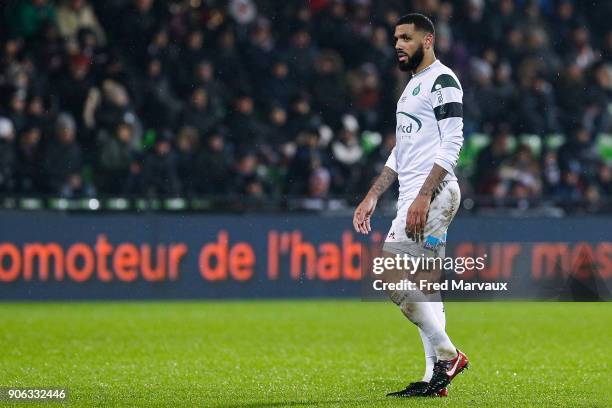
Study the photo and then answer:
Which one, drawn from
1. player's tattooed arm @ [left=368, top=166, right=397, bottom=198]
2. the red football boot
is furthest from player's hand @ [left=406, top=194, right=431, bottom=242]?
the red football boot

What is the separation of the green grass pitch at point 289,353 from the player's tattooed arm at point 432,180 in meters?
1.29

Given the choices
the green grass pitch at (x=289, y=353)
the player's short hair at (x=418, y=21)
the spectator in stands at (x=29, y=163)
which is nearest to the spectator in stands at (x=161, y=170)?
the spectator in stands at (x=29, y=163)

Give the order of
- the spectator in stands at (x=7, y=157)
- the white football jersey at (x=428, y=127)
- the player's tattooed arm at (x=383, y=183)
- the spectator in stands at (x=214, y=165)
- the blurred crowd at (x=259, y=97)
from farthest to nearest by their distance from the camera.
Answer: the spectator in stands at (x=214, y=165)
the blurred crowd at (x=259, y=97)
the spectator in stands at (x=7, y=157)
the player's tattooed arm at (x=383, y=183)
the white football jersey at (x=428, y=127)

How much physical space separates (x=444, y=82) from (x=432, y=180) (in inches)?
25.3

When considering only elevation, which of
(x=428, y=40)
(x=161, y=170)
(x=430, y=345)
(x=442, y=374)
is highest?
(x=428, y=40)

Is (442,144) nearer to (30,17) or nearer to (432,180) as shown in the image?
(432,180)

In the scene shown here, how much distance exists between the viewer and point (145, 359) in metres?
11.0

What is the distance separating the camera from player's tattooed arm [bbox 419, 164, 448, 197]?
26.5 ft

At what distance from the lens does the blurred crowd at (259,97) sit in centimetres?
1661

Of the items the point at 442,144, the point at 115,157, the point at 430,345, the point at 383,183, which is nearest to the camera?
the point at 442,144

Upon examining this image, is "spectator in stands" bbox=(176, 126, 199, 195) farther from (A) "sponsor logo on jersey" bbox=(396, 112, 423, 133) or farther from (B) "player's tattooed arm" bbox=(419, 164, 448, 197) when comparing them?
(B) "player's tattooed arm" bbox=(419, 164, 448, 197)

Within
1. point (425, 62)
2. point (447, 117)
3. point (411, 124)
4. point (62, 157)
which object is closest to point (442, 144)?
point (447, 117)

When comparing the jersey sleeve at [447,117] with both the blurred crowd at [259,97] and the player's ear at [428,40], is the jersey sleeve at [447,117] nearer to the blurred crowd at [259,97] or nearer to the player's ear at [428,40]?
the player's ear at [428,40]

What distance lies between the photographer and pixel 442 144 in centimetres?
813
